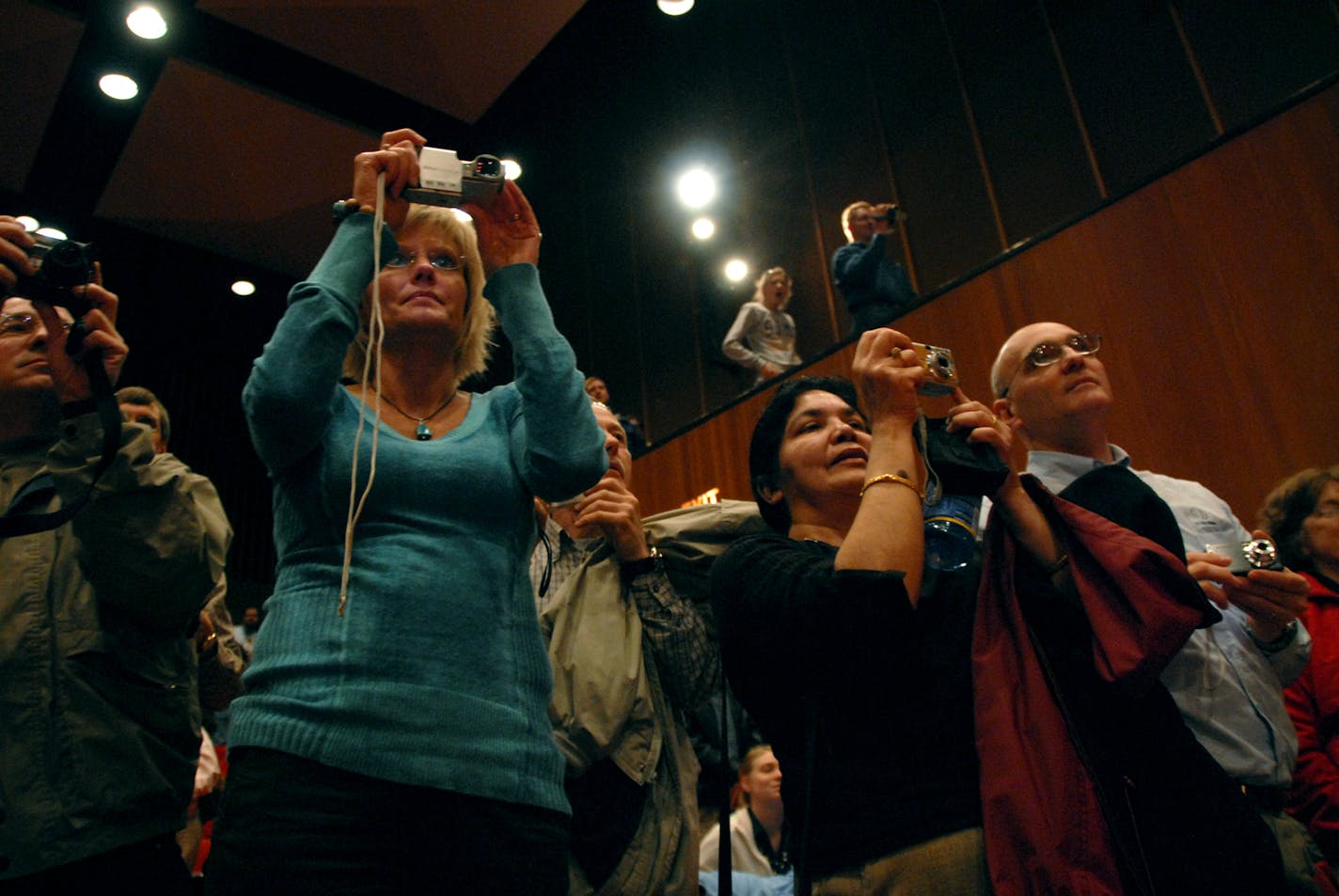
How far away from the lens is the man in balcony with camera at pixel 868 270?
3.71m

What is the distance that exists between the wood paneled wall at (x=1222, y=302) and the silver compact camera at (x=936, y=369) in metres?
1.55

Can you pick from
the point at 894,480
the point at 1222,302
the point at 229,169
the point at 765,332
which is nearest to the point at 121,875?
the point at 894,480

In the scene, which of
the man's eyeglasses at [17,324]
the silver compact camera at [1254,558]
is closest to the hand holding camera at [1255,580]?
the silver compact camera at [1254,558]

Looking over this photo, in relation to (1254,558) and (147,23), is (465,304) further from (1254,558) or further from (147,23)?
(147,23)

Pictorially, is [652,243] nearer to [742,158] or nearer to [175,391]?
[742,158]

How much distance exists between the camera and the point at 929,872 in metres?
0.91

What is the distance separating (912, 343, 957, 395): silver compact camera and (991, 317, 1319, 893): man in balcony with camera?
412 mm

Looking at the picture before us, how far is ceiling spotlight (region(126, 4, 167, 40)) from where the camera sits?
4.11 meters

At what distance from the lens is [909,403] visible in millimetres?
1120

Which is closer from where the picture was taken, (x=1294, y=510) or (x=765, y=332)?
(x=1294, y=510)

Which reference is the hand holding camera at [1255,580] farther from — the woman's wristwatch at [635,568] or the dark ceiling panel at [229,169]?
the dark ceiling panel at [229,169]

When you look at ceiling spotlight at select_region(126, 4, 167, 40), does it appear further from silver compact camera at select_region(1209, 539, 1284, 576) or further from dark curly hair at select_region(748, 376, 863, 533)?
silver compact camera at select_region(1209, 539, 1284, 576)

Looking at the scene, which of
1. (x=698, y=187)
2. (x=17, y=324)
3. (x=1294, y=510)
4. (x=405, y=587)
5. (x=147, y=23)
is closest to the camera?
(x=405, y=587)

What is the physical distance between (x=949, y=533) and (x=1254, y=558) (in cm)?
54
